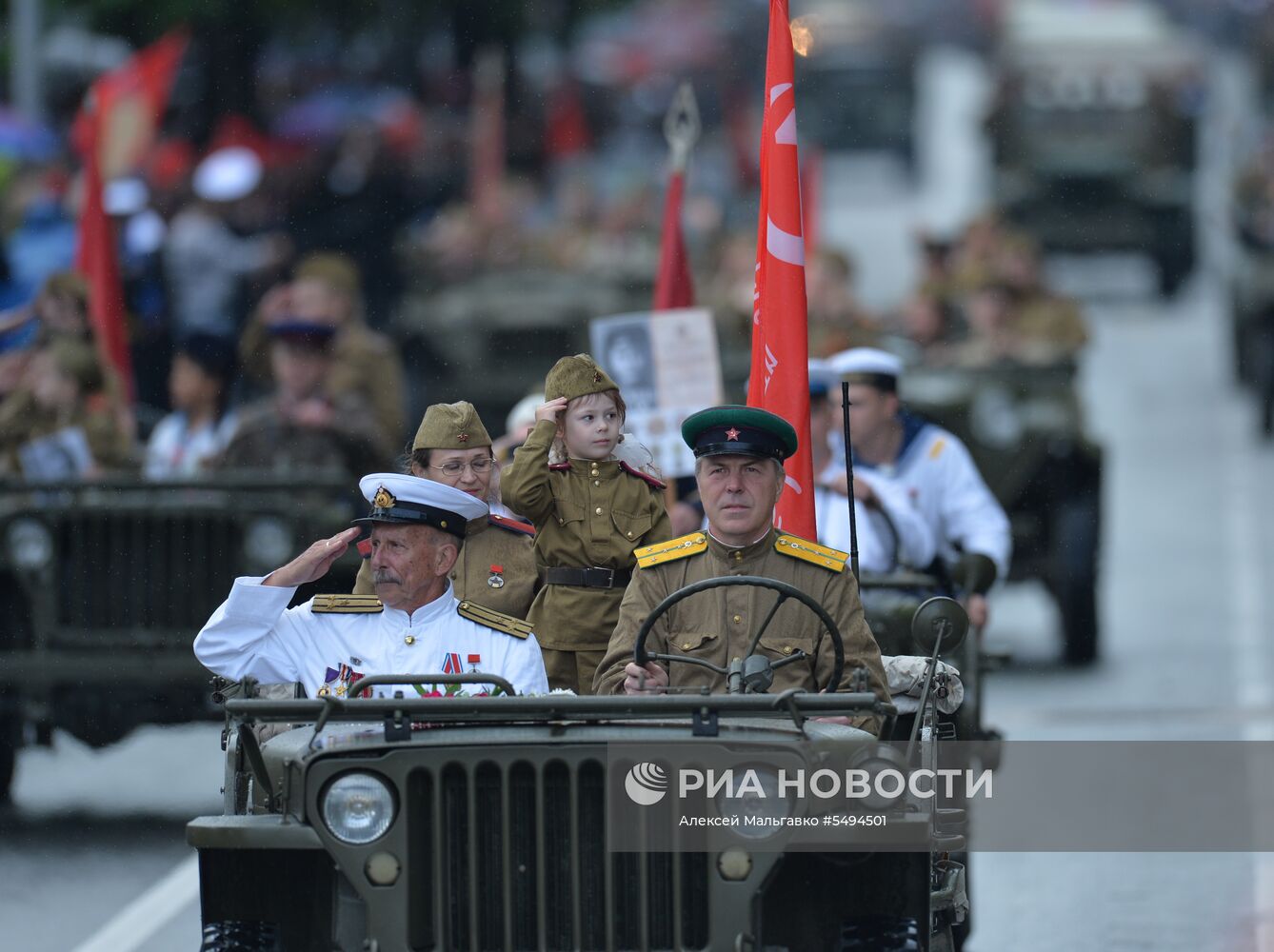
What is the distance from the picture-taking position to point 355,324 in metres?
18.2

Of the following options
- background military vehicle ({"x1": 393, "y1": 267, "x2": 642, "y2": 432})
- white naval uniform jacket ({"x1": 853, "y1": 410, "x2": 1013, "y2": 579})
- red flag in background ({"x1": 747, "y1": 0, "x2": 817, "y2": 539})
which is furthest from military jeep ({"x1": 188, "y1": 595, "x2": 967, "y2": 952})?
background military vehicle ({"x1": 393, "y1": 267, "x2": 642, "y2": 432})

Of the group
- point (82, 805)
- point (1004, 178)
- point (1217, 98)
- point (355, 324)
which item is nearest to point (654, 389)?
point (82, 805)

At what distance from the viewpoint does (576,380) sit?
348 inches

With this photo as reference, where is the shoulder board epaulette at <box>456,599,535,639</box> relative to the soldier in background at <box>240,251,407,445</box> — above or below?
below

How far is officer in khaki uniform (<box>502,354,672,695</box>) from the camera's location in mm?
8852

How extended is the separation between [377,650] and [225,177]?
18.2m

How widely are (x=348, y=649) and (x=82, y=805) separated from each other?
19.2ft

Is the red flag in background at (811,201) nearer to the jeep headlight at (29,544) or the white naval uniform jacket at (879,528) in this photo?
the jeep headlight at (29,544)

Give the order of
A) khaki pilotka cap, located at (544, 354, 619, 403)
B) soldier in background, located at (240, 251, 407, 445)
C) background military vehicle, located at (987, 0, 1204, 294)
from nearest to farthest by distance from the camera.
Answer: khaki pilotka cap, located at (544, 354, 619, 403) → soldier in background, located at (240, 251, 407, 445) → background military vehicle, located at (987, 0, 1204, 294)

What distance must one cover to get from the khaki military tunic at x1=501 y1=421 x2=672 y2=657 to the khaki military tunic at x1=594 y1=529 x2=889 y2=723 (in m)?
0.79

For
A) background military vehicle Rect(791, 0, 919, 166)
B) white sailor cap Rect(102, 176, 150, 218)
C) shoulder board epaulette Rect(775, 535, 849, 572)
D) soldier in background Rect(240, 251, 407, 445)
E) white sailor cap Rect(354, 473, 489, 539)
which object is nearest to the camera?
white sailor cap Rect(354, 473, 489, 539)

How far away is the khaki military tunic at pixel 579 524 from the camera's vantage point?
8859 mm

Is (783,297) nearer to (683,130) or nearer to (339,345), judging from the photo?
(683,130)

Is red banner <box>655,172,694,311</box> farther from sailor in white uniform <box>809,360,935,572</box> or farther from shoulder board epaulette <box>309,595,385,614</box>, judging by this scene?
shoulder board epaulette <box>309,595,385,614</box>
